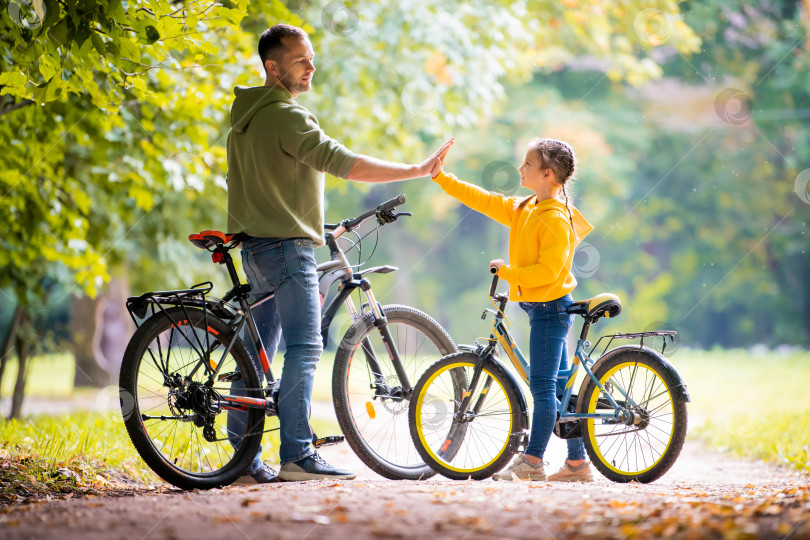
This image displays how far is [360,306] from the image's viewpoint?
14.6 ft

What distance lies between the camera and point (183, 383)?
12.9 ft

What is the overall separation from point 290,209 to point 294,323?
21.0 inches

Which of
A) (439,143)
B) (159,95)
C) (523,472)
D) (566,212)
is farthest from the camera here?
(439,143)

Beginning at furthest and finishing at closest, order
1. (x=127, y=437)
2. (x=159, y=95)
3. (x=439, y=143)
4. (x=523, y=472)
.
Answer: (x=439, y=143) < (x=127, y=437) < (x=159, y=95) < (x=523, y=472)

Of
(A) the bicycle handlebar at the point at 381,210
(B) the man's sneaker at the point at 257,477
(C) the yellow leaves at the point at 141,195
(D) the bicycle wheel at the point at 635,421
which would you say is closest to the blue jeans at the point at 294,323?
(B) the man's sneaker at the point at 257,477

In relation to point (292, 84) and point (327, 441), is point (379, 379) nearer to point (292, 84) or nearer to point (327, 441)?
point (327, 441)

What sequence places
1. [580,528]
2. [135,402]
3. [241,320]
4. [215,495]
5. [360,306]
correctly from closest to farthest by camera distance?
1. [580,528]
2. [215,495]
3. [135,402]
4. [241,320]
5. [360,306]

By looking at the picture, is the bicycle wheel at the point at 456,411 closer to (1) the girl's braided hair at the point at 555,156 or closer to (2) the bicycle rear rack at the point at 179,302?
(1) the girl's braided hair at the point at 555,156

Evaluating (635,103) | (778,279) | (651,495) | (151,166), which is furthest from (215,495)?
(778,279)

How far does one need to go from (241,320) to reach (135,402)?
61 centimetres

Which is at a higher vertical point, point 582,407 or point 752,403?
point 752,403

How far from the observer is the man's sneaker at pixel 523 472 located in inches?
162

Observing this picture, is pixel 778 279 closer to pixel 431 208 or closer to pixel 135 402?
pixel 431 208

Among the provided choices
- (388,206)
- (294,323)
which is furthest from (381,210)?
(294,323)
